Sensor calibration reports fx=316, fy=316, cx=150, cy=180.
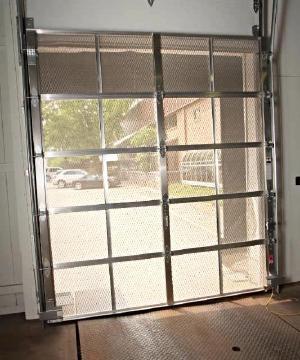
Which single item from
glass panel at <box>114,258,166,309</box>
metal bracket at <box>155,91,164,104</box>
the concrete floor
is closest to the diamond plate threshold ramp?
the concrete floor

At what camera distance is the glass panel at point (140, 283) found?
3.31 meters

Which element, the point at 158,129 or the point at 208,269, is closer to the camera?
the point at 158,129

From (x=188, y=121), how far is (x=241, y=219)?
4.13 ft

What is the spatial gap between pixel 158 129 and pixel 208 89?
73cm

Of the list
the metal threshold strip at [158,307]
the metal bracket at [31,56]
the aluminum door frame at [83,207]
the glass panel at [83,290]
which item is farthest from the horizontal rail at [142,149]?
the metal threshold strip at [158,307]

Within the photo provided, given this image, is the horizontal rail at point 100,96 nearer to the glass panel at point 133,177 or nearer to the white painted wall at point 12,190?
the white painted wall at point 12,190

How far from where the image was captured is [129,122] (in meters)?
3.22

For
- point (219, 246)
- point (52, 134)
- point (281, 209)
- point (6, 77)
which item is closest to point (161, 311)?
point (219, 246)

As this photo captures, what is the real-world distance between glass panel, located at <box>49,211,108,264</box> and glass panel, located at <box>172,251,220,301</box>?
82cm

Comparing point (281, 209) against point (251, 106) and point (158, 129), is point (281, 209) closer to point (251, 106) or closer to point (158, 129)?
point (251, 106)

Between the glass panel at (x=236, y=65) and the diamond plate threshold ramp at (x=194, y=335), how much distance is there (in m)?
2.39

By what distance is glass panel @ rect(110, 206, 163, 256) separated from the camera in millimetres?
3273

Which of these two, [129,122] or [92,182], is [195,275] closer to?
[92,182]

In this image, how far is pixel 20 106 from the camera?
309cm
